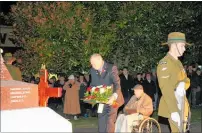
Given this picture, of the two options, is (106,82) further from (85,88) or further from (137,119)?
(85,88)

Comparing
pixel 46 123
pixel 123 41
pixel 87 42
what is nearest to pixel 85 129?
pixel 87 42

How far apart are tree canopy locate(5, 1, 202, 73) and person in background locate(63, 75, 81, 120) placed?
73cm

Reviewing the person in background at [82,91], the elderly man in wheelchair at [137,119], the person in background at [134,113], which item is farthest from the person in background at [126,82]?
the elderly man in wheelchair at [137,119]

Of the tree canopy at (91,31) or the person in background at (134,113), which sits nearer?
the person in background at (134,113)

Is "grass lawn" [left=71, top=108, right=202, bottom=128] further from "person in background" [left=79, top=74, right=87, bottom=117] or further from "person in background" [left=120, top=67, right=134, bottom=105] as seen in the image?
"person in background" [left=120, top=67, right=134, bottom=105]

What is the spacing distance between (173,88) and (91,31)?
9308 mm

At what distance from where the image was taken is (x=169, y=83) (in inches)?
273

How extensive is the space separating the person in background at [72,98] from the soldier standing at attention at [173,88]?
29.3 ft

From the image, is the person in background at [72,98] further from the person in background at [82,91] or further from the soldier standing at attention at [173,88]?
the soldier standing at attention at [173,88]

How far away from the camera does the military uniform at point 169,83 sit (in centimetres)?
690

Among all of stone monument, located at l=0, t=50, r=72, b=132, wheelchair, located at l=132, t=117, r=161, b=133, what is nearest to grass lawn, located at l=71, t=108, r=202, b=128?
wheelchair, located at l=132, t=117, r=161, b=133

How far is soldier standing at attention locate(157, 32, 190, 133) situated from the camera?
6887mm

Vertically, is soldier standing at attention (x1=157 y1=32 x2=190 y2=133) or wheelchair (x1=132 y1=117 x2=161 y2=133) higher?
soldier standing at attention (x1=157 y1=32 x2=190 y2=133)

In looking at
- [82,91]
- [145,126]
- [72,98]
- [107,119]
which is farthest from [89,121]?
[107,119]
